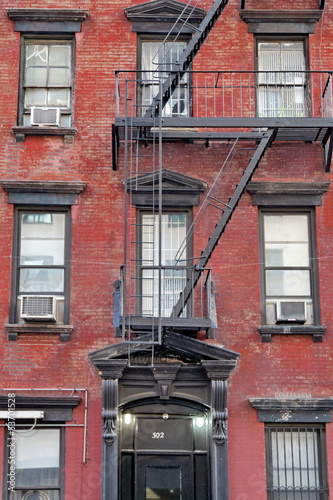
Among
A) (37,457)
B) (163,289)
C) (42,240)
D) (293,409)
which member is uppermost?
(42,240)

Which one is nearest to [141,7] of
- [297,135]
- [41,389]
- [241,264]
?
[297,135]

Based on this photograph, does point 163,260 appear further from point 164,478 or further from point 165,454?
point 164,478

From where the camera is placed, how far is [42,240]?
1541 centimetres

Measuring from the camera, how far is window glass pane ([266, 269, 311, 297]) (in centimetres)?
1530

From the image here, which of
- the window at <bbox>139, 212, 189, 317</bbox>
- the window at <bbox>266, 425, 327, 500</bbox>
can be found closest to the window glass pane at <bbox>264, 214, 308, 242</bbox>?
the window at <bbox>139, 212, 189, 317</bbox>

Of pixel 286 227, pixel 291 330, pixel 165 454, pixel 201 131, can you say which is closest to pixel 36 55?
pixel 201 131

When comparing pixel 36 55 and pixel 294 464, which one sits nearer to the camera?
pixel 294 464

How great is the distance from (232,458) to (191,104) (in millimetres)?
6161

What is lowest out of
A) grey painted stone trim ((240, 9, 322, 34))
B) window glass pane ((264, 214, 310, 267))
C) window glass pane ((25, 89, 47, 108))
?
window glass pane ((264, 214, 310, 267))

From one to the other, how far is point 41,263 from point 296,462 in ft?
17.6

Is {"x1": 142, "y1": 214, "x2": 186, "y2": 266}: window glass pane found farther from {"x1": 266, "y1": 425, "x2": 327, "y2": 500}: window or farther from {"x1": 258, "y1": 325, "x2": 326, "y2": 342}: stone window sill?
{"x1": 266, "y1": 425, "x2": 327, "y2": 500}: window

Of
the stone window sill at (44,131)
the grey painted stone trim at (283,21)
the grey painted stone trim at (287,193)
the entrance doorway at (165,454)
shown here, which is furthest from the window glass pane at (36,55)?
the entrance doorway at (165,454)

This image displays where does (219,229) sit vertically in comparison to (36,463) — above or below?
Answer: above

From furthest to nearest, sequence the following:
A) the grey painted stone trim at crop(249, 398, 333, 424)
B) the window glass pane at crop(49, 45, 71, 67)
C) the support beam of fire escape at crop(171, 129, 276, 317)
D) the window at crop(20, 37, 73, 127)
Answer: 1. the window glass pane at crop(49, 45, 71, 67)
2. the window at crop(20, 37, 73, 127)
3. the grey painted stone trim at crop(249, 398, 333, 424)
4. the support beam of fire escape at crop(171, 129, 276, 317)
